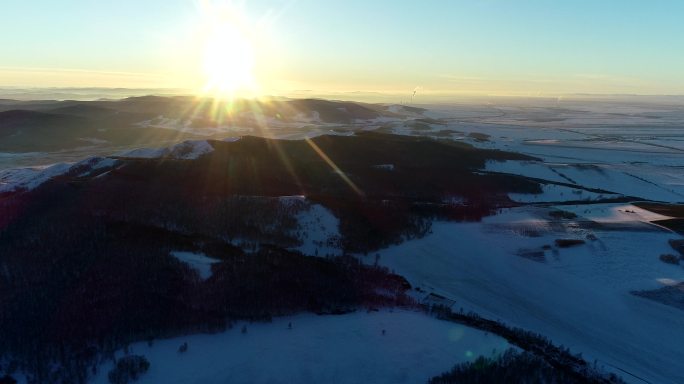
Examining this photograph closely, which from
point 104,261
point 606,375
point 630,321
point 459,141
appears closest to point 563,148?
point 459,141

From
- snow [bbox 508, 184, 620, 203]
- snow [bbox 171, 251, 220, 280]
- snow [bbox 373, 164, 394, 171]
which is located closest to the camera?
snow [bbox 171, 251, 220, 280]

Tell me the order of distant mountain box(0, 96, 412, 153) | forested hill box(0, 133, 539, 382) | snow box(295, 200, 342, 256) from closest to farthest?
forested hill box(0, 133, 539, 382), snow box(295, 200, 342, 256), distant mountain box(0, 96, 412, 153)

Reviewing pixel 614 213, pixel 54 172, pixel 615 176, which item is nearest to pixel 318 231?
pixel 614 213

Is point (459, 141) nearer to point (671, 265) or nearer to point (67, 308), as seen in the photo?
point (671, 265)

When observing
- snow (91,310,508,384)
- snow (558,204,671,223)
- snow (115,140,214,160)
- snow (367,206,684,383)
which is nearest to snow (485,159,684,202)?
snow (558,204,671,223)

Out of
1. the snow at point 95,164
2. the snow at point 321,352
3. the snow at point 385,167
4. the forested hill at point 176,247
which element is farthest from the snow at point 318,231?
the snow at point 95,164

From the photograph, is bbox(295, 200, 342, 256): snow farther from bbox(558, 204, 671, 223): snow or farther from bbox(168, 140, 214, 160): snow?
bbox(168, 140, 214, 160): snow

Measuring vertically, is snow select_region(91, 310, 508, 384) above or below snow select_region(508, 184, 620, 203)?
above
